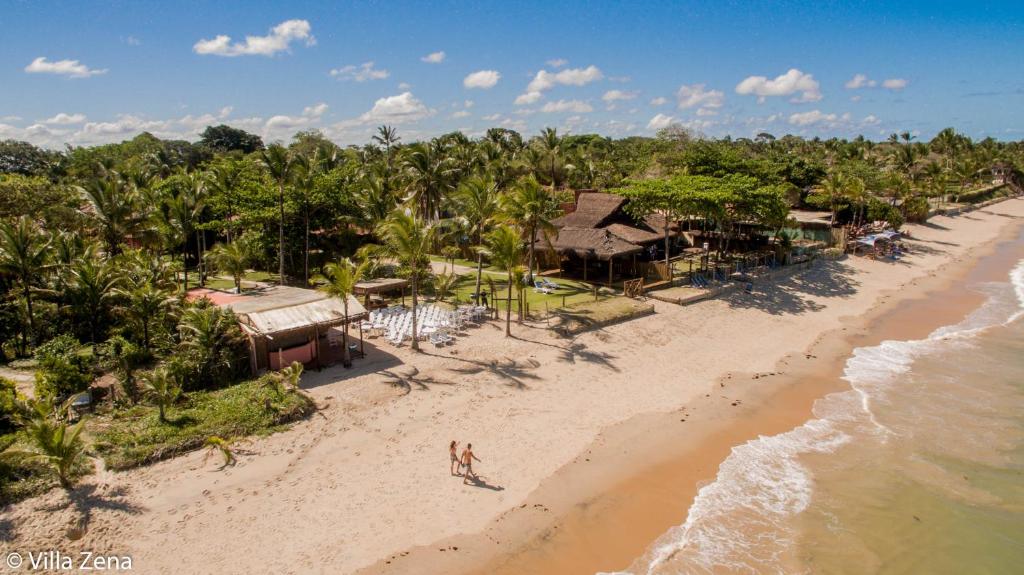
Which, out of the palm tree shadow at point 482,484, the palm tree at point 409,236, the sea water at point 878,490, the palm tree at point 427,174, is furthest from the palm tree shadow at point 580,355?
the palm tree at point 427,174

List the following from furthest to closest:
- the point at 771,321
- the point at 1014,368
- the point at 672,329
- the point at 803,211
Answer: the point at 803,211 < the point at 771,321 < the point at 672,329 < the point at 1014,368

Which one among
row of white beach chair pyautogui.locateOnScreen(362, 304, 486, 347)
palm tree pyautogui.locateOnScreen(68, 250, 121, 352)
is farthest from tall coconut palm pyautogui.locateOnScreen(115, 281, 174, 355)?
row of white beach chair pyautogui.locateOnScreen(362, 304, 486, 347)

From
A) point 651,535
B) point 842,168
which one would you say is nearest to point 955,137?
point 842,168

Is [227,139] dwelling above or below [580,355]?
above

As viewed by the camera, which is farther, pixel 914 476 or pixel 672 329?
pixel 672 329

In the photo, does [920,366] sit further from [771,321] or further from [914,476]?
[914,476]

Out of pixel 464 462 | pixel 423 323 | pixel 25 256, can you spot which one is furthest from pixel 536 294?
pixel 25 256

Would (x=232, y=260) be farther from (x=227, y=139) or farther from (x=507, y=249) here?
(x=227, y=139)
